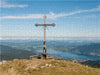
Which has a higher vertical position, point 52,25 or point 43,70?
point 52,25

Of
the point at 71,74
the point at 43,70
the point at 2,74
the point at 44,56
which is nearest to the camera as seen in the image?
the point at 2,74

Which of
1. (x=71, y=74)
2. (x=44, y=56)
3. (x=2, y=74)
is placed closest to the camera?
(x=2, y=74)

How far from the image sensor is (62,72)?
620 inches

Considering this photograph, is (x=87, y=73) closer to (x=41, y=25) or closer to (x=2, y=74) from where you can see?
(x=2, y=74)

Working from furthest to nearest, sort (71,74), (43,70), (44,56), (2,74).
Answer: (44,56) < (43,70) < (71,74) < (2,74)

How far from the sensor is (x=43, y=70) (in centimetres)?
1667

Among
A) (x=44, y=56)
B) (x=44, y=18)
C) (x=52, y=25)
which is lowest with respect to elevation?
(x=44, y=56)

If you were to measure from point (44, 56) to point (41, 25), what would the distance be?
7.63m

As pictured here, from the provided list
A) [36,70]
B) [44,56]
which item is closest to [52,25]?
[44,56]

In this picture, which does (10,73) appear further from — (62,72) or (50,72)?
(62,72)

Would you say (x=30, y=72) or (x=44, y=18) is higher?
(x=44, y=18)

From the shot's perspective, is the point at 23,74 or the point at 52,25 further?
the point at 52,25

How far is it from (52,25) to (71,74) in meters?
15.5

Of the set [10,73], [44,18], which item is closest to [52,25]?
[44,18]
